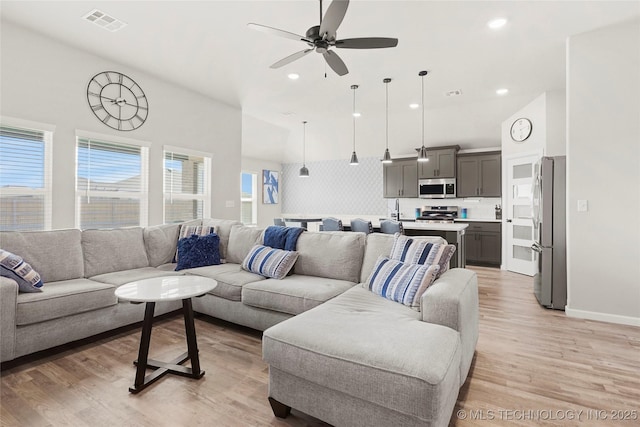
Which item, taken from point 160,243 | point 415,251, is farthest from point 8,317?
point 415,251

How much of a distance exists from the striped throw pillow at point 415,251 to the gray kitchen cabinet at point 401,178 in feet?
16.1

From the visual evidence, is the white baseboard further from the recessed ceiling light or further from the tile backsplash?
the tile backsplash

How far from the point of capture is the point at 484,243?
248 inches

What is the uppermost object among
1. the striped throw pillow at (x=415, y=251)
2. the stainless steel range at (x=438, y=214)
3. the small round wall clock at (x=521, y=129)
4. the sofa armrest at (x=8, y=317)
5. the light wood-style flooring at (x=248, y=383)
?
the small round wall clock at (x=521, y=129)

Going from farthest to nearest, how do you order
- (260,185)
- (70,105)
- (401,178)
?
1. (260,185)
2. (401,178)
3. (70,105)

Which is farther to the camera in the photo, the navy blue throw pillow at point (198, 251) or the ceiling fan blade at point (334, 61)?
the navy blue throw pillow at point (198, 251)

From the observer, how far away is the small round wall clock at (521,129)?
5.32 m

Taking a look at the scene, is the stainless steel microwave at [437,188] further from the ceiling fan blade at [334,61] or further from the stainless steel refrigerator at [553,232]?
the ceiling fan blade at [334,61]

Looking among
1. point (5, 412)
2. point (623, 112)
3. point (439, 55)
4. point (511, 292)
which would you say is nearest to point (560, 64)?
point (623, 112)

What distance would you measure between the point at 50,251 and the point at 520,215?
645cm

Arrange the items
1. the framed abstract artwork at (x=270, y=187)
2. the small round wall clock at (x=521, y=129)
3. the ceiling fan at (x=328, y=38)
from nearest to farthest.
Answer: the ceiling fan at (x=328, y=38) → the small round wall clock at (x=521, y=129) → the framed abstract artwork at (x=270, y=187)

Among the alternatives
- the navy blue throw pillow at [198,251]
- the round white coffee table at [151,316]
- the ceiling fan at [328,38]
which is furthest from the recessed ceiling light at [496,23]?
the navy blue throw pillow at [198,251]

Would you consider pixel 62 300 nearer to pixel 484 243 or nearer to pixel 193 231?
pixel 193 231

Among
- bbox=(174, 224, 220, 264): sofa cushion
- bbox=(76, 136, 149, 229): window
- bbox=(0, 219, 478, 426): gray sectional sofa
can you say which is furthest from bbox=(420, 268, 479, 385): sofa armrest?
bbox=(76, 136, 149, 229): window
